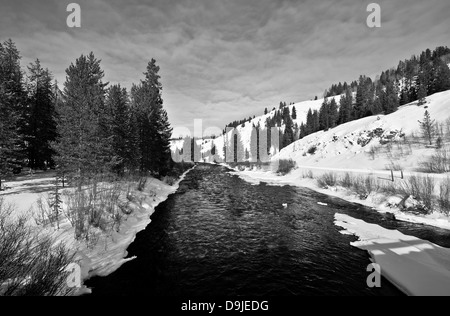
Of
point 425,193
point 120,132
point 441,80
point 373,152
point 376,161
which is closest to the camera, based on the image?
point 425,193

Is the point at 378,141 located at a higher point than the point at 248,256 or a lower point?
higher

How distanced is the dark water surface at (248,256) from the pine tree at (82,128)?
686 centimetres

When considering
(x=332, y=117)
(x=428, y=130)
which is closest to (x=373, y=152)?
(x=428, y=130)

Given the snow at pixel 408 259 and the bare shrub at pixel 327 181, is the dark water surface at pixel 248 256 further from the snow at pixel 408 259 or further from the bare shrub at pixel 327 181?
the bare shrub at pixel 327 181

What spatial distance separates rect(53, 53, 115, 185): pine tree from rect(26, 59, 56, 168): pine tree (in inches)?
624

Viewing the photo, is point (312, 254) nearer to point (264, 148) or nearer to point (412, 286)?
point (412, 286)

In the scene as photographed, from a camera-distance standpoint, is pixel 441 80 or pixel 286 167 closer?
pixel 286 167

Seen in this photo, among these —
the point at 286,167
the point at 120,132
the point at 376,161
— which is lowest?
the point at 286,167

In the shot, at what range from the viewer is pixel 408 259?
7715mm

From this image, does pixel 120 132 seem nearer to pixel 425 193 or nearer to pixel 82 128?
pixel 82 128

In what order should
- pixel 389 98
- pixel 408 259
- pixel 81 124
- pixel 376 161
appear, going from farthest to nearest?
1. pixel 389 98
2. pixel 376 161
3. pixel 81 124
4. pixel 408 259

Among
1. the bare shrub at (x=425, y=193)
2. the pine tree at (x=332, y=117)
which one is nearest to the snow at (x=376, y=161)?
the bare shrub at (x=425, y=193)

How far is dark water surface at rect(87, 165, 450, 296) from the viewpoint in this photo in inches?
262

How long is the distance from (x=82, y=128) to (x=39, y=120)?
2200 centimetres
